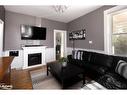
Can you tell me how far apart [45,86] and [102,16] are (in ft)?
10.5

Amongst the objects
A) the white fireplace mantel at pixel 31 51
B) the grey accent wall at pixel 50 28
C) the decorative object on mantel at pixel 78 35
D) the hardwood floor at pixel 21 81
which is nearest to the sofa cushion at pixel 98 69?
the hardwood floor at pixel 21 81

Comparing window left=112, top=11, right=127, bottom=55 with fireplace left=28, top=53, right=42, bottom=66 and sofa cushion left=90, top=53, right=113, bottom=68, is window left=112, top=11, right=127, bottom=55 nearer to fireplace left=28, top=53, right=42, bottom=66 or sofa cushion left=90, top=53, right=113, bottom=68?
sofa cushion left=90, top=53, right=113, bottom=68

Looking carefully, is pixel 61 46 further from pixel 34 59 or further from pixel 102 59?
pixel 102 59

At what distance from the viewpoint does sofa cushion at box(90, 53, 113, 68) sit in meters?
2.68

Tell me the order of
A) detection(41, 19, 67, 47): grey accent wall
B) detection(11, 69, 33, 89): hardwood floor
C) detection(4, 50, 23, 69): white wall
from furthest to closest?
detection(41, 19, 67, 47): grey accent wall, detection(4, 50, 23, 69): white wall, detection(11, 69, 33, 89): hardwood floor

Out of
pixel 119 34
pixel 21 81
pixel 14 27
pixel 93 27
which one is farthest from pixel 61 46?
pixel 21 81

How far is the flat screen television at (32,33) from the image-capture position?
4046 mm

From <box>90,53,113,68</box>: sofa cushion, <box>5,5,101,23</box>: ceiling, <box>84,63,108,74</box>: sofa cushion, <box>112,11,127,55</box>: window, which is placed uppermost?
<box>5,5,101,23</box>: ceiling

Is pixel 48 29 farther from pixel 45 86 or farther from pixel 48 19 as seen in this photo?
pixel 45 86

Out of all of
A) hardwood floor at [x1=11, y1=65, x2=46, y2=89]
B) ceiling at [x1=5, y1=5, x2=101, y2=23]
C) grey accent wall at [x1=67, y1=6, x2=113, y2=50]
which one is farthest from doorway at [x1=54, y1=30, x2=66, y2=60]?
hardwood floor at [x1=11, y1=65, x2=46, y2=89]

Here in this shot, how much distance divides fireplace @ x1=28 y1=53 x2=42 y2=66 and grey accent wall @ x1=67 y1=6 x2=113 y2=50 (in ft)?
7.27

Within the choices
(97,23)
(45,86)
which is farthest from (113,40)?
(45,86)

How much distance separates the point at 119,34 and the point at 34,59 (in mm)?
3720

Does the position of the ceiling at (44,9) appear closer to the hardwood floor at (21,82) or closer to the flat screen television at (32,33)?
the flat screen television at (32,33)
